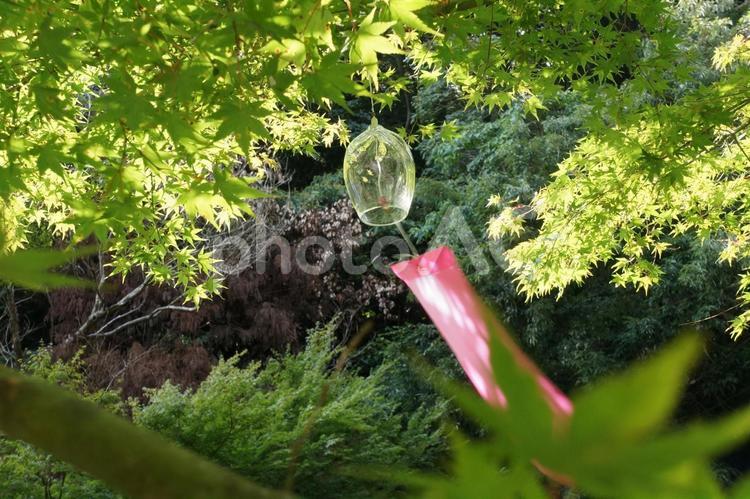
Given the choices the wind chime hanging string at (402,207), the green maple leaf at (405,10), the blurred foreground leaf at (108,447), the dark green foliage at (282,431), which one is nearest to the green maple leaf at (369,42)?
the green maple leaf at (405,10)

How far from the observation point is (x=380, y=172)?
2193 millimetres

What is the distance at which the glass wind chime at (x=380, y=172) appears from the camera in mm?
2180

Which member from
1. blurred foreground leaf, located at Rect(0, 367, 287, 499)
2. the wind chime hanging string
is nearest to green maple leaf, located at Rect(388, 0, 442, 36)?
the wind chime hanging string

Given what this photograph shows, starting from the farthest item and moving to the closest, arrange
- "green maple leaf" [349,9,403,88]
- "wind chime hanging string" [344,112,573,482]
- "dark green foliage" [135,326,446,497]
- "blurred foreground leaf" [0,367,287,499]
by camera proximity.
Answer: "dark green foliage" [135,326,446,497] < "wind chime hanging string" [344,112,573,482] < "green maple leaf" [349,9,403,88] < "blurred foreground leaf" [0,367,287,499]

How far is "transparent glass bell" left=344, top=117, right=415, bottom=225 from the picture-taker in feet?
7.15

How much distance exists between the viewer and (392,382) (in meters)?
5.70

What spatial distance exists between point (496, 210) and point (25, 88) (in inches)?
153

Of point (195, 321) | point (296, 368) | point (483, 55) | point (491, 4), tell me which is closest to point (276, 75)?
point (491, 4)

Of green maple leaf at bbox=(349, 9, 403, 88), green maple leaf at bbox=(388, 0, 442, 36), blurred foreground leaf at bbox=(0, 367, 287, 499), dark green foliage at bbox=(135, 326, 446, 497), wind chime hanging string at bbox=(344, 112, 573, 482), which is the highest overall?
blurred foreground leaf at bbox=(0, 367, 287, 499)

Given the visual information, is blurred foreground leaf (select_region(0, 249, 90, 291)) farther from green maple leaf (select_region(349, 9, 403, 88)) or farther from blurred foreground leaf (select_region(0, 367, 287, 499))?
green maple leaf (select_region(349, 9, 403, 88))

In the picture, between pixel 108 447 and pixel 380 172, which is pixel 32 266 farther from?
pixel 380 172

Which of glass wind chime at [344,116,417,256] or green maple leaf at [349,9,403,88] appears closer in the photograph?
green maple leaf at [349,9,403,88]

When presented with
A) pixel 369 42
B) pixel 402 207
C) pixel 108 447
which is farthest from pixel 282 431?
pixel 108 447

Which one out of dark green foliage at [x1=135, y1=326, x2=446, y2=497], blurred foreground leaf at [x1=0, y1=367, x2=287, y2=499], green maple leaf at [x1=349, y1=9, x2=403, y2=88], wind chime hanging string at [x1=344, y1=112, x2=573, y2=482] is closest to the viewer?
blurred foreground leaf at [x1=0, y1=367, x2=287, y2=499]
